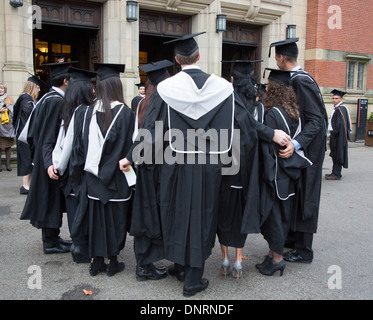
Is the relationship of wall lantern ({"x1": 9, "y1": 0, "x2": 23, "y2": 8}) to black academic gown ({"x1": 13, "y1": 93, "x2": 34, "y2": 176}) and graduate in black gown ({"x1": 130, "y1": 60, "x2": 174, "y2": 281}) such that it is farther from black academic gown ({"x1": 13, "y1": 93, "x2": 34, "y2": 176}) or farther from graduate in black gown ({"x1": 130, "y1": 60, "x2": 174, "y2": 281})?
graduate in black gown ({"x1": 130, "y1": 60, "x2": 174, "y2": 281})

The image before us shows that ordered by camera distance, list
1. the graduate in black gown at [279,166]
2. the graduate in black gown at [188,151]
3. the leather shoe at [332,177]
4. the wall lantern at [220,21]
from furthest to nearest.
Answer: the wall lantern at [220,21] → the leather shoe at [332,177] → the graduate in black gown at [279,166] → the graduate in black gown at [188,151]

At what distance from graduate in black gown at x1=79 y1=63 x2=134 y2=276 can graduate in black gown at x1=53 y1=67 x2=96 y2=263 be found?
0.74 ft

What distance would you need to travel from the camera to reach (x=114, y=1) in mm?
10562

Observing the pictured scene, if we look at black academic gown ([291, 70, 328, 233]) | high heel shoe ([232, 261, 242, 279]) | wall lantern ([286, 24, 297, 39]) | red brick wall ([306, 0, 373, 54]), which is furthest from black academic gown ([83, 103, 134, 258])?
red brick wall ([306, 0, 373, 54])

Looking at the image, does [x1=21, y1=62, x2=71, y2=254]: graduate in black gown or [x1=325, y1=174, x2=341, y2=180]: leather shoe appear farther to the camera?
[x1=325, y1=174, x2=341, y2=180]: leather shoe

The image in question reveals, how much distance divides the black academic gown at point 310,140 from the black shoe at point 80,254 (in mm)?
2225

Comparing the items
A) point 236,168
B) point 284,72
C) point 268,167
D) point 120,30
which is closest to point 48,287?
point 236,168

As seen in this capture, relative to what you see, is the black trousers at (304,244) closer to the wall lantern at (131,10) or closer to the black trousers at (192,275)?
the black trousers at (192,275)

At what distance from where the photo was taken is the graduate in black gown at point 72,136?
3875 millimetres

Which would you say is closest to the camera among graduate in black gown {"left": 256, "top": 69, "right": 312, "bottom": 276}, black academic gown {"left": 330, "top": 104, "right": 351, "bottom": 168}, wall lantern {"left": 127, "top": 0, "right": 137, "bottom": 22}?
graduate in black gown {"left": 256, "top": 69, "right": 312, "bottom": 276}

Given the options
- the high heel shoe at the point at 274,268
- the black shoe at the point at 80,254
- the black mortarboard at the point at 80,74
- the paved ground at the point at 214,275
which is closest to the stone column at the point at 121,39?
the paved ground at the point at 214,275

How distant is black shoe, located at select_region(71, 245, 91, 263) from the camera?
3924 mm

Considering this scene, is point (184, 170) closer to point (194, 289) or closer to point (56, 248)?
point (194, 289)

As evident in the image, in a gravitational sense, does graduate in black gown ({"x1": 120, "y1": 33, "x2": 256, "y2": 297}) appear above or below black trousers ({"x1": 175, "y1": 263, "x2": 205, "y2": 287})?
above
